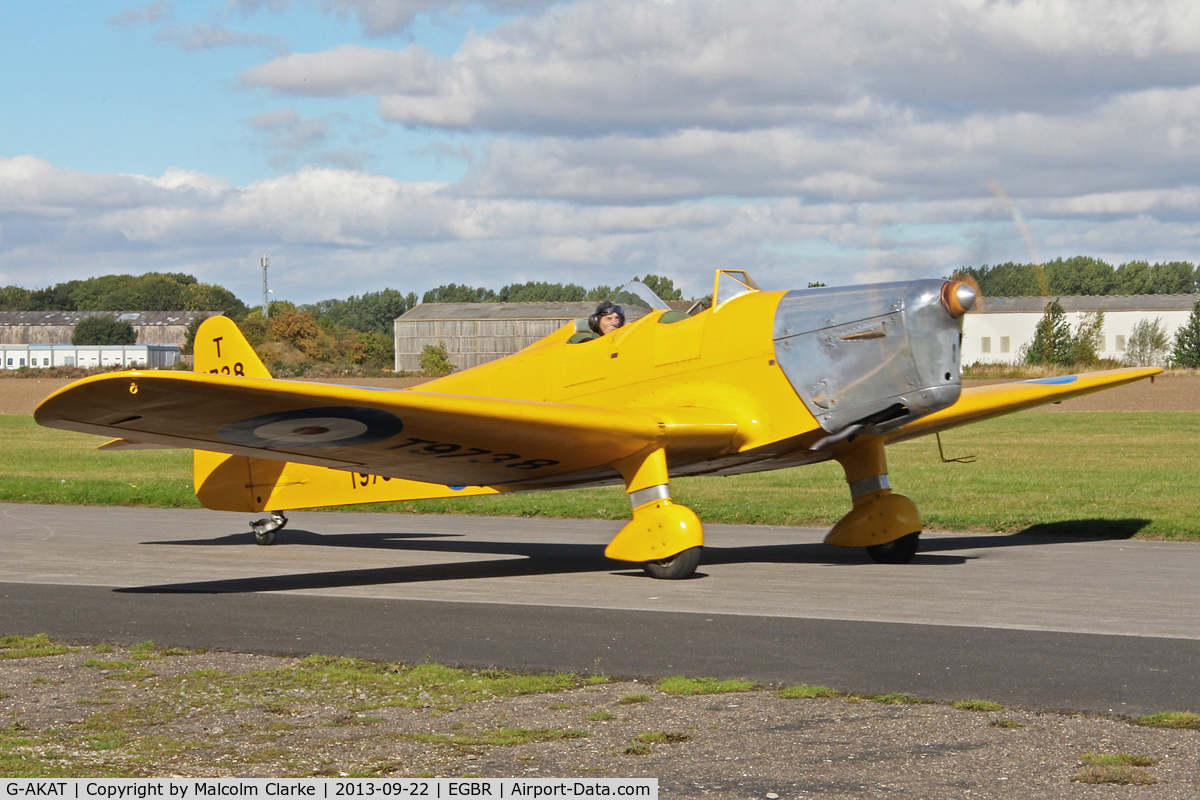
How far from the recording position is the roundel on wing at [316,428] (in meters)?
8.80

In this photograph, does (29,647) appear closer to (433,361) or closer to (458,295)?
(433,361)

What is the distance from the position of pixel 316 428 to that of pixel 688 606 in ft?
10.6

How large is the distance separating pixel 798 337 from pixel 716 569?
2.38m

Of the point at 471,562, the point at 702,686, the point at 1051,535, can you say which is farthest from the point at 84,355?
the point at 702,686

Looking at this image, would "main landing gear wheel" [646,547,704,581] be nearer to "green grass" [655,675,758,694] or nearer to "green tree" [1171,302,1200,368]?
"green grass" [655,675,758,694]

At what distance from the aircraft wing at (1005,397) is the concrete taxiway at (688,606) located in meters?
1.31

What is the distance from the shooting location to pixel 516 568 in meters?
11.2

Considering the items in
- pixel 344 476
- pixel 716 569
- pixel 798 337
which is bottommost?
pixel 716 569

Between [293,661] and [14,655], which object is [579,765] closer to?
[293,661]

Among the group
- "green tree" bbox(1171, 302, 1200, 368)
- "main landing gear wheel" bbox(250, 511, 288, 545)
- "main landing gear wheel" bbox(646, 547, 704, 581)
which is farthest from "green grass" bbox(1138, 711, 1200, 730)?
"green tree" bbox(1171, 302, 1200, 368)

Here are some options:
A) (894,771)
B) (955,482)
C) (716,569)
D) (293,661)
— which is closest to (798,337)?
(716,569)

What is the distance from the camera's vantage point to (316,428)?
9.15 metres

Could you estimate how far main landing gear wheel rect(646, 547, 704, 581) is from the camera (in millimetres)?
9864

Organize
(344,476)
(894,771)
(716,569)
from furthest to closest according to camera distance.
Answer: (344,476)
(716,569)
(894,771)
